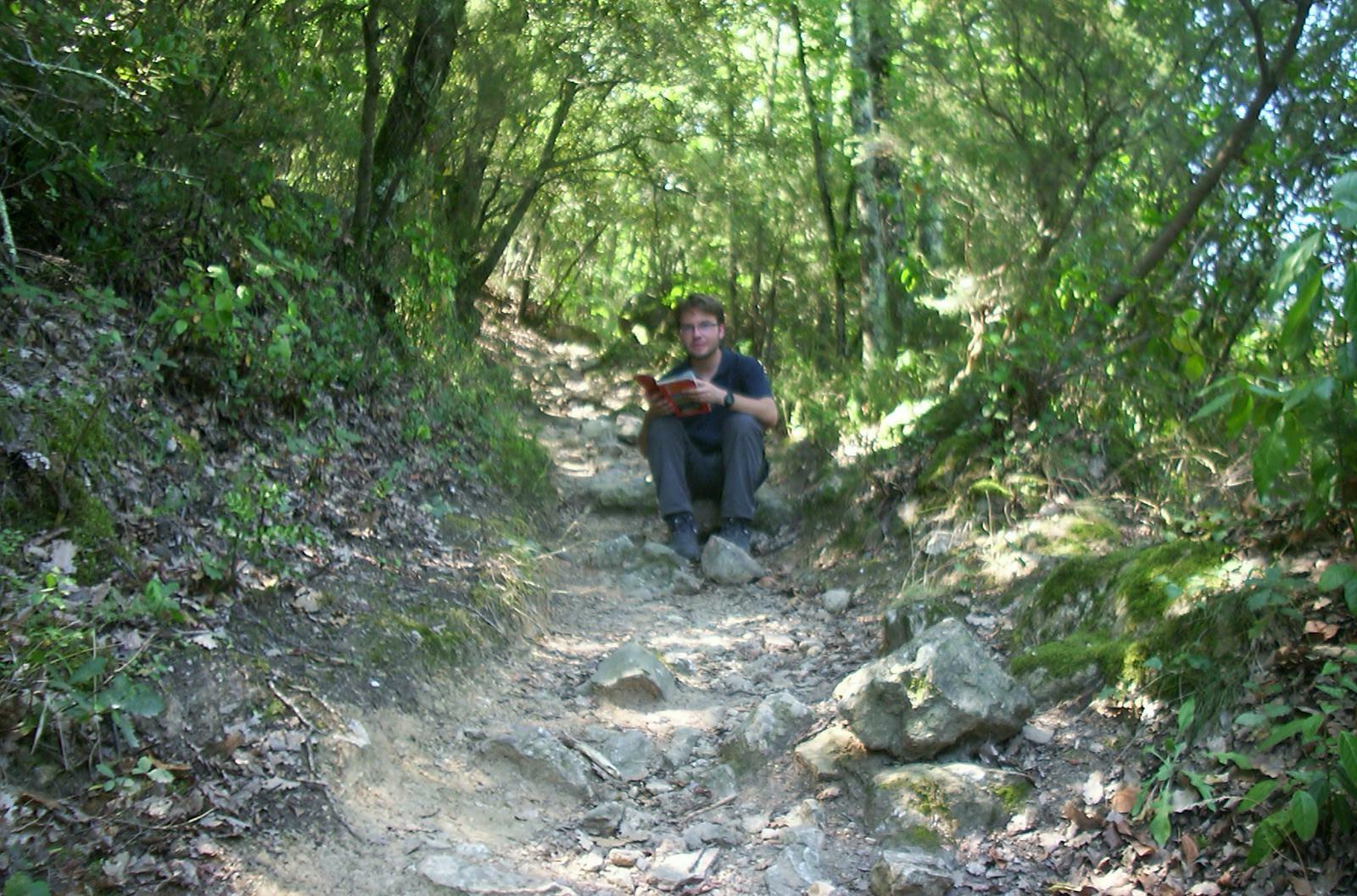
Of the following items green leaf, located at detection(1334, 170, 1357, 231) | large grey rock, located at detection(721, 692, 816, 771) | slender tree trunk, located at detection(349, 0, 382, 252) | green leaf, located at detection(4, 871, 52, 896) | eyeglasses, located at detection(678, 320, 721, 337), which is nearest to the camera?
green leaf, located at detection(1334, 170, 1357, 231)

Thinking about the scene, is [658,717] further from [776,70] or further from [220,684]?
[776,70]

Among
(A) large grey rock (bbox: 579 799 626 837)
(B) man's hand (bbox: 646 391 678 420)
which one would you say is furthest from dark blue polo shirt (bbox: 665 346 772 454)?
(A) large grey rock (bbox: 579 799 626 837)

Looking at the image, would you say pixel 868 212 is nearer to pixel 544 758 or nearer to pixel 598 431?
pixel 598 431

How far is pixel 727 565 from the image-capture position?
5.65m

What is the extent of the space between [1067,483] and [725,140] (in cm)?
484

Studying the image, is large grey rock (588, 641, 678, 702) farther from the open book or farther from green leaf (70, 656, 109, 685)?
the open book

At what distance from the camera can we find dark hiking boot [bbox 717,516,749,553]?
596 cm

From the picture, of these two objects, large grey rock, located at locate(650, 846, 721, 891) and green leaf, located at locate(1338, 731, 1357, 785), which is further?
large grey rock, located at locate(650, 846, 721, 891)

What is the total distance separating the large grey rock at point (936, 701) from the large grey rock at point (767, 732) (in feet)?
0.89

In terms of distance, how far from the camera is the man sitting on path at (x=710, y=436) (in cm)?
597

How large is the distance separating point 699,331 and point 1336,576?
3.95 metres

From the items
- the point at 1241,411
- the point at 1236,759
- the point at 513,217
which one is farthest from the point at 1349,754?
the point at 513,217

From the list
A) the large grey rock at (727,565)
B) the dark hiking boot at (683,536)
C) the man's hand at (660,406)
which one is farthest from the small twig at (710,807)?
the man's hand at (660,406)

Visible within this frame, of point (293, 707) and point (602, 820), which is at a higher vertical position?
point (293, 707)
